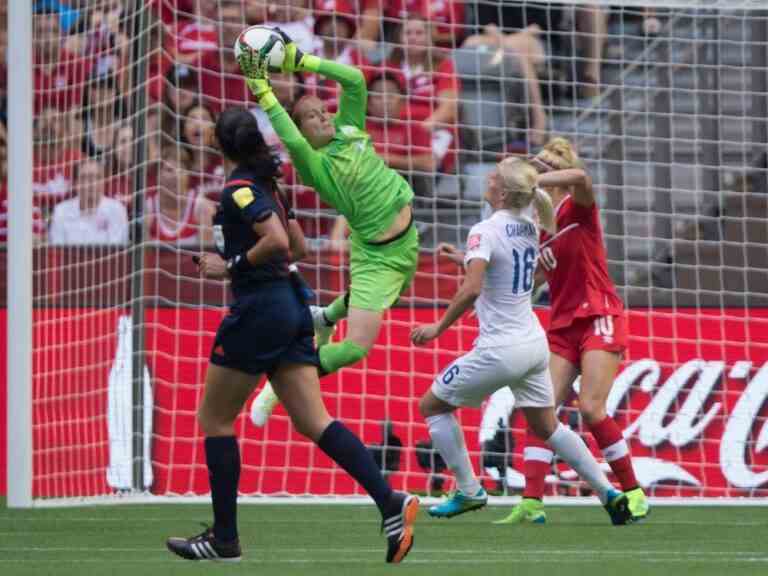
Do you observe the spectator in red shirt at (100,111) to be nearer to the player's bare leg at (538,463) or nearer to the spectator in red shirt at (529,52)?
the spectator in red shirt at (529,52)

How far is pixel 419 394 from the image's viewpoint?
11984 millimetres

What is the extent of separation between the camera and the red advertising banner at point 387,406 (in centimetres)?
1177

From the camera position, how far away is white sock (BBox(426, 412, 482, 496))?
351 inches

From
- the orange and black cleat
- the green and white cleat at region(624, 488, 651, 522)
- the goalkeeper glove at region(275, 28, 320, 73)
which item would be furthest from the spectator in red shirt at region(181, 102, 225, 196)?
the orange and black cleat

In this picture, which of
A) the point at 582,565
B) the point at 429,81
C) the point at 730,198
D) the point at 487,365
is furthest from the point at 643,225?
the point at 582,565

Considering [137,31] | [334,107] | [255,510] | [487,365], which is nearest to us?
[487,365]

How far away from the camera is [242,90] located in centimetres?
1284

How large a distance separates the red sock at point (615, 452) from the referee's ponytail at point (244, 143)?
10.3 feet

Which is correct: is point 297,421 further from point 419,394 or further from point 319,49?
point 319,49

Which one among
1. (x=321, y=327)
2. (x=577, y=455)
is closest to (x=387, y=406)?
(x=321, y=327)

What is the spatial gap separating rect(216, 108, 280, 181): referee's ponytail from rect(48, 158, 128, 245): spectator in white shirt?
5636mm

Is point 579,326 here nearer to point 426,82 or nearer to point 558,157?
point 558,157

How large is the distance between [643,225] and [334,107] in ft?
7.84

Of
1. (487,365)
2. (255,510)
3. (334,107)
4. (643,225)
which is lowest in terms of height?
(255,510)
